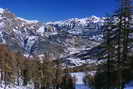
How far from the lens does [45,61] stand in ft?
333

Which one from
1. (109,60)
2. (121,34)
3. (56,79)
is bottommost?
(56,79)

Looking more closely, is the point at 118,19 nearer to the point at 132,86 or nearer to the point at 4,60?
the point at 132,86

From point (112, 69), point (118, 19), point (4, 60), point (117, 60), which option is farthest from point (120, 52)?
point (4, 60)

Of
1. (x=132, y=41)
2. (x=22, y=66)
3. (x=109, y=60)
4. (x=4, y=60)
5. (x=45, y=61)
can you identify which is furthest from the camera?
(x=22, y=66)

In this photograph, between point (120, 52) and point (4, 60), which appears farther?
point (4, 60)

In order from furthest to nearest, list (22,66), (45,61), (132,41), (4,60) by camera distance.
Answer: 1. (22,66)
2. (45,61)
3. (4,60)
4. (132,41)

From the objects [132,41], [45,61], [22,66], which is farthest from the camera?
[22,66]

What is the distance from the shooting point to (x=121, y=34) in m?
34.4

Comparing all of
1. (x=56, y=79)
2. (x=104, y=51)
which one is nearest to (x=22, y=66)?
(x=56, y=79)

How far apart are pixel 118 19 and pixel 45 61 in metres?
68.1

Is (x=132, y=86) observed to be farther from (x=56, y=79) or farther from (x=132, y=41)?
(x=56, y=79)

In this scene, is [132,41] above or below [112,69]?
above

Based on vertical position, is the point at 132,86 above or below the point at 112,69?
below

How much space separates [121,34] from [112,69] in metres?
6.97
